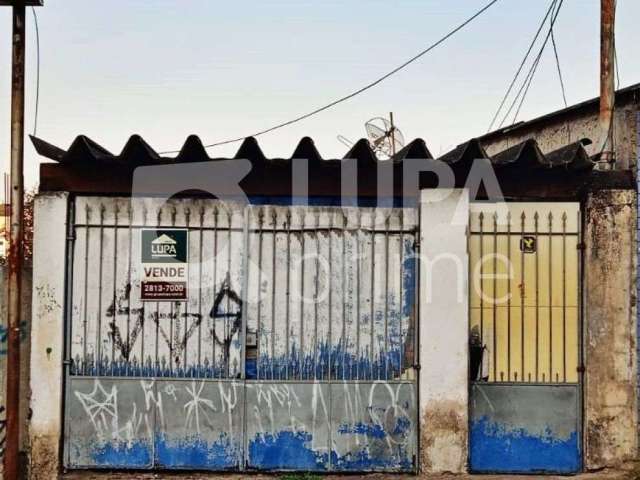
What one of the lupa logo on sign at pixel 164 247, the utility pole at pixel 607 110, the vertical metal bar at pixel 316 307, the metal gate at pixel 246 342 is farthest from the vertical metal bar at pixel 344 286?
the utility pole at pixel 607 110

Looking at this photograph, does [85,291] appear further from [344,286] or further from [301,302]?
[344,286]

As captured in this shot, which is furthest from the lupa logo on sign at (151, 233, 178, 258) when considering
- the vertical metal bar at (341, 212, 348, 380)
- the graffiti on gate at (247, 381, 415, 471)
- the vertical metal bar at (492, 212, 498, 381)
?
the vertical metal bar at (492, 212, 498, 381)

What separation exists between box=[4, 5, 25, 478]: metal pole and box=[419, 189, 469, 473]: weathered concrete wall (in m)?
3.60

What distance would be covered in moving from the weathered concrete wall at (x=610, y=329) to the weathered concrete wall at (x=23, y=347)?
5177mm

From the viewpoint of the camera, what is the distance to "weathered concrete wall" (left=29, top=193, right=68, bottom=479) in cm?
633

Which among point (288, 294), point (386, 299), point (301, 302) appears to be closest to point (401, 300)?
point (386, 299)

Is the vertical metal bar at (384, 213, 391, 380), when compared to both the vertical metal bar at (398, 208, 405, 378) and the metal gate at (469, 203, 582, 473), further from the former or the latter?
the metal gate at (469, 203, 582, 473)

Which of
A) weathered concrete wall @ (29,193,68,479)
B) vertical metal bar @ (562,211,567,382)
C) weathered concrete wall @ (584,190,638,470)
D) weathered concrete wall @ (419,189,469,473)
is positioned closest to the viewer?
weathered concrete wall @ (29,193,68,479)

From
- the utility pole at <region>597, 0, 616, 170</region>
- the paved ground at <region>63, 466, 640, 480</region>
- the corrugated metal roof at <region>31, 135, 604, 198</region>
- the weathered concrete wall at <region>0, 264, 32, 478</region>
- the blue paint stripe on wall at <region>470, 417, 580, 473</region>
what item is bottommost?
the paved ground at <region>63, 466, 640, 480</region>

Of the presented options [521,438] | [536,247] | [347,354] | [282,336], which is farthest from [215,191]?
[521,438]

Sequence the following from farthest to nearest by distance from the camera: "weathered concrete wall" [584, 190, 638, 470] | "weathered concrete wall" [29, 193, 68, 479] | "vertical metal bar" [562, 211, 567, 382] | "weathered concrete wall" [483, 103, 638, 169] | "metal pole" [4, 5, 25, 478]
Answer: "weathered concrete wall" [483, 103, 638, 169] < "vertical metal bar" [562, 211, 567, 382] < "weathered concrete wall" [584, 190, 638, 470] < "weathered concrete wall" [29, 193, 68, 479] < "metal pole" [4, 5, 25, 478]

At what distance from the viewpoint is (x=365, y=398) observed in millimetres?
6535

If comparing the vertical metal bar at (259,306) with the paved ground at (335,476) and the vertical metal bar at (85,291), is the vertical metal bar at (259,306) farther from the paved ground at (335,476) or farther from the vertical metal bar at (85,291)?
the vertical metal bar at (85,291)

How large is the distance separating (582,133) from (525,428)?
3564 mm
